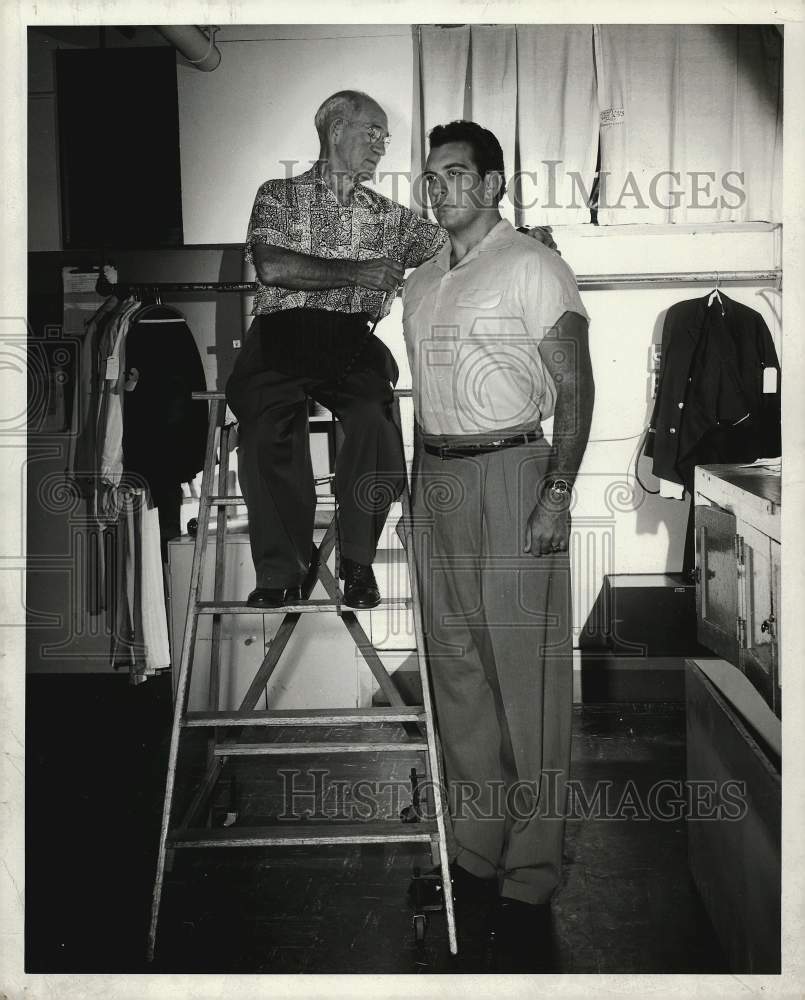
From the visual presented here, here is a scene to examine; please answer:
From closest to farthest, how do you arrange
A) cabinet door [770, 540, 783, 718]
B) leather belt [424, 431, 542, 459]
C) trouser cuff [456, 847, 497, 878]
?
cabinet door [770, 540, 783, 718]
leather belt [424, 431, 542, 459]
trouser cuff [456, 847, 497, 878]

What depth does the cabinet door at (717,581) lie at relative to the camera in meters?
2.39

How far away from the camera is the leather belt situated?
8.12 ft

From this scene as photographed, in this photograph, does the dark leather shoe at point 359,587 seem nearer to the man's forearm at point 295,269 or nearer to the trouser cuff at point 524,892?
the man's forearm at point 295,269

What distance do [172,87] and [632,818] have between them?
2544 mm

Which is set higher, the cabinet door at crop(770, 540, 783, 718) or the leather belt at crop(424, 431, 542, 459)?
the leather belt at crop(424, 431, 542, 459)

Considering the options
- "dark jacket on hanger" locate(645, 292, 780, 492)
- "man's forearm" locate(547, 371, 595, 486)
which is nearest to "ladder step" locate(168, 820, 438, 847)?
"man's forearm" locate(547, 371, 595, 486)

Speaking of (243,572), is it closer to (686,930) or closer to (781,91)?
(686,930)

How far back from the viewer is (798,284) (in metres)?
2.13

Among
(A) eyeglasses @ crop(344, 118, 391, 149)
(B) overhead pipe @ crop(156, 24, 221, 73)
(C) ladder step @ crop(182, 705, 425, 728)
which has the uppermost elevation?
(B) overhead pipe @ crop(156, 24, 221, 73)

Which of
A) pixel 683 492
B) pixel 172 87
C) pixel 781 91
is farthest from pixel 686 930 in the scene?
pixel 172 87

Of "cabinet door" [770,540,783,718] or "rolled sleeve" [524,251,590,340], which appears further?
"rolled sleeve" [524,251,590,340]

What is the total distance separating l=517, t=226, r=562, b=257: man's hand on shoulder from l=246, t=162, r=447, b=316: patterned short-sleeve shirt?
0.99 feet

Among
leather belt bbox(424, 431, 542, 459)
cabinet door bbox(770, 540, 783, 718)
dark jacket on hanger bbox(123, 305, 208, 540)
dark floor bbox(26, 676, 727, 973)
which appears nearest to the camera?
cabinet door bbox(770, 540, 783, 718)
